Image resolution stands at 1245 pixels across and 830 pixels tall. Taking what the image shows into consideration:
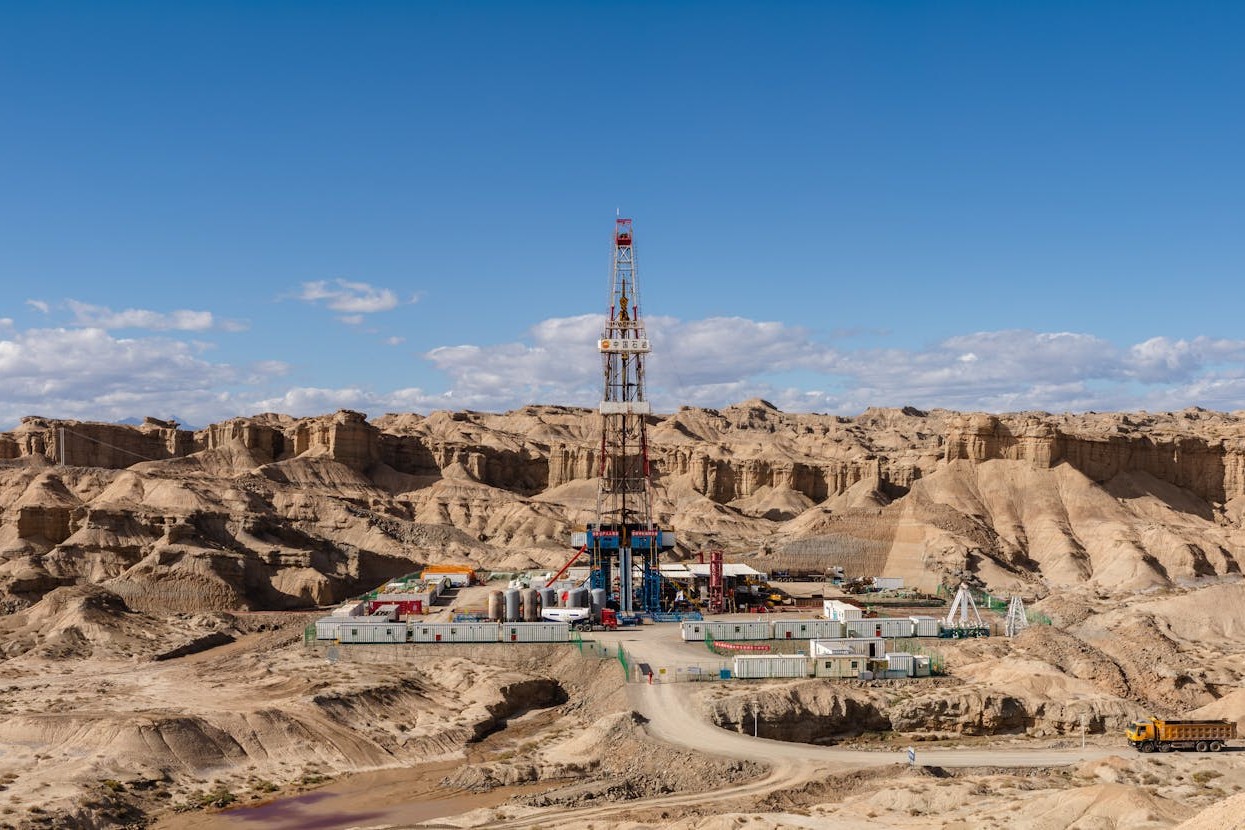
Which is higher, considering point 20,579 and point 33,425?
point 33,425

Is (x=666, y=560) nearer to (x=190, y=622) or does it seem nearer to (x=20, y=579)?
(x=190, y=622)

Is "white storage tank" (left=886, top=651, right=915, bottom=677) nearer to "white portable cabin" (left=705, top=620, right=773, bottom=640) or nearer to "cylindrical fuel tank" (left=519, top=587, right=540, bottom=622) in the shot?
"white portable cabin" (left=705, top=620, right=773, bottom=640)

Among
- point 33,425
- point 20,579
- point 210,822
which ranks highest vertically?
point 33,425

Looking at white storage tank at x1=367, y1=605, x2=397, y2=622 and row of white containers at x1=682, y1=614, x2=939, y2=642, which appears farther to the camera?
white storage tank at x1=367, y1=605, x2=397, y2=622

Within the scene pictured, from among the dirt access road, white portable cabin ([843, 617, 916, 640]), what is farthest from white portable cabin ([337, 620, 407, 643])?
white portable cabin ([843, 617, 916, 640])

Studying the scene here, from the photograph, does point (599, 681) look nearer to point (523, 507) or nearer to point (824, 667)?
point (824, 667)

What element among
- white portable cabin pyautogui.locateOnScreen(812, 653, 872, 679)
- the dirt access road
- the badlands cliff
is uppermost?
the badlands cliff

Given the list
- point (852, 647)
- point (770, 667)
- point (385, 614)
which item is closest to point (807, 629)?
point (852, 647)

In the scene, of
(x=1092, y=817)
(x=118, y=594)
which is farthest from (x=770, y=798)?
(x=118, y=594)
